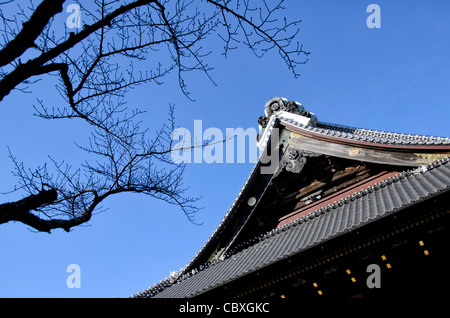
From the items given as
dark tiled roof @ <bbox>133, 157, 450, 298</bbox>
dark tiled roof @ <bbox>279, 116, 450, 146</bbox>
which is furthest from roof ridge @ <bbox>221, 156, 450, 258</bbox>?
dark tiled roof @ <bbox>279, 116, 450, 146</bbox>

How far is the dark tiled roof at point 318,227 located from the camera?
6355mm

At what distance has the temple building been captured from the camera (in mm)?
5594

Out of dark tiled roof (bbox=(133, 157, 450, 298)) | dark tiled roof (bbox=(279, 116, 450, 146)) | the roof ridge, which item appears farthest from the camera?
dark tiled roof (bbox=(279, 116, 450, 146))

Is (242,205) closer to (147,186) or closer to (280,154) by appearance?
(280,154)

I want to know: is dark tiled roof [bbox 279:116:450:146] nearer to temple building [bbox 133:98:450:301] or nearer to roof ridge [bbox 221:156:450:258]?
temple building [bbox 133:98:450:301]

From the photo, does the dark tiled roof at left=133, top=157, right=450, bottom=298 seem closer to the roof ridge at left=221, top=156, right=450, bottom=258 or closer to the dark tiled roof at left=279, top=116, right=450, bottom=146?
the roof ridge at left=221, top=156, right=450, bottom=258

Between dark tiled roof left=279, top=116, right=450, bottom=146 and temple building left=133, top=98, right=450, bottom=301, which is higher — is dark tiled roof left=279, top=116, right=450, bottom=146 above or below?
above

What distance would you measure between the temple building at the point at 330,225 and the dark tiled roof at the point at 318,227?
4 centimetres

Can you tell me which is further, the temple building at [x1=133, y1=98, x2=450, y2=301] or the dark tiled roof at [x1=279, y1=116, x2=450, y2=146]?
the dark tiled roof at [x1=279, y1=116, x2=450, y2=146]

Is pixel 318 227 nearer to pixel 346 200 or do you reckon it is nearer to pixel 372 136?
pixel 346 200

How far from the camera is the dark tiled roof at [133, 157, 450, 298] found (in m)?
6.36

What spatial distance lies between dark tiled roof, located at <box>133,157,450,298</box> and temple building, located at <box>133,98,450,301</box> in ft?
0.13

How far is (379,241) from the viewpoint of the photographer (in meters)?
5.69

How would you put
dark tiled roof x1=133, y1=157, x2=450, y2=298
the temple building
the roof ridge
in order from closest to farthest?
the temple building < dark tiled roof x1=133, y1=157, x2=450, y2=298 < the roof ridge
